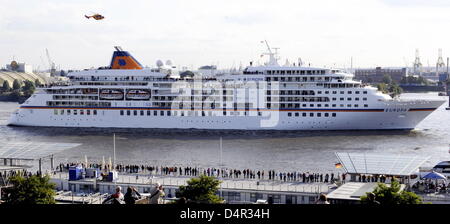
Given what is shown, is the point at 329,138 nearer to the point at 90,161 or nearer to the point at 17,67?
the point at 90,161

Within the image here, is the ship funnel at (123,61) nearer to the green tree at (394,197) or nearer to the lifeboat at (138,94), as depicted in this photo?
the lifeboat at (138,94)

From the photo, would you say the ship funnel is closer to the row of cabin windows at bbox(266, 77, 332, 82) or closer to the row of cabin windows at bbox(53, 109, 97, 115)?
the row of cabin windows at bbox(53, 109, 97, 115)

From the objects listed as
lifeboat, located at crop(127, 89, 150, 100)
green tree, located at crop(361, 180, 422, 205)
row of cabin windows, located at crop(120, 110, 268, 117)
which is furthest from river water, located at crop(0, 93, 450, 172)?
green tree, located at crop(361, 180, 422, 205)

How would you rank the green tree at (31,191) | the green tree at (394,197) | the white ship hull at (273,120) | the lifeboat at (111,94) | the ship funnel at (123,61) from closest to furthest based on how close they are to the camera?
the green tree at (394,197) < the green tree at (31,191) < the white ship hull at (273,120) < the lifeboat at (111,94) < the ship funnel at (123,61)

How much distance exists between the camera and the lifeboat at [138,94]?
49.5m

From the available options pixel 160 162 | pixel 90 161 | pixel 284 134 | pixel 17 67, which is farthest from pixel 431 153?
pixel 17 67

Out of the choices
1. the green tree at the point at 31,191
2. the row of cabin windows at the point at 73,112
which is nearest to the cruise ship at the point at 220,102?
the row of cabin windows at the point at 73,112

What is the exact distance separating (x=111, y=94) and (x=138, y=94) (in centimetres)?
268

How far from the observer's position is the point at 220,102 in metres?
47.6

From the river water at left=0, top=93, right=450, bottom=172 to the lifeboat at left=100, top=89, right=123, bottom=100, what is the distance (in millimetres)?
3201

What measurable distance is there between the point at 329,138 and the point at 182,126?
43.3 ft

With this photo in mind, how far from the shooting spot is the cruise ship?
45.7 meters

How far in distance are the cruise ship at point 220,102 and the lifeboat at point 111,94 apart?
0.09 metres
